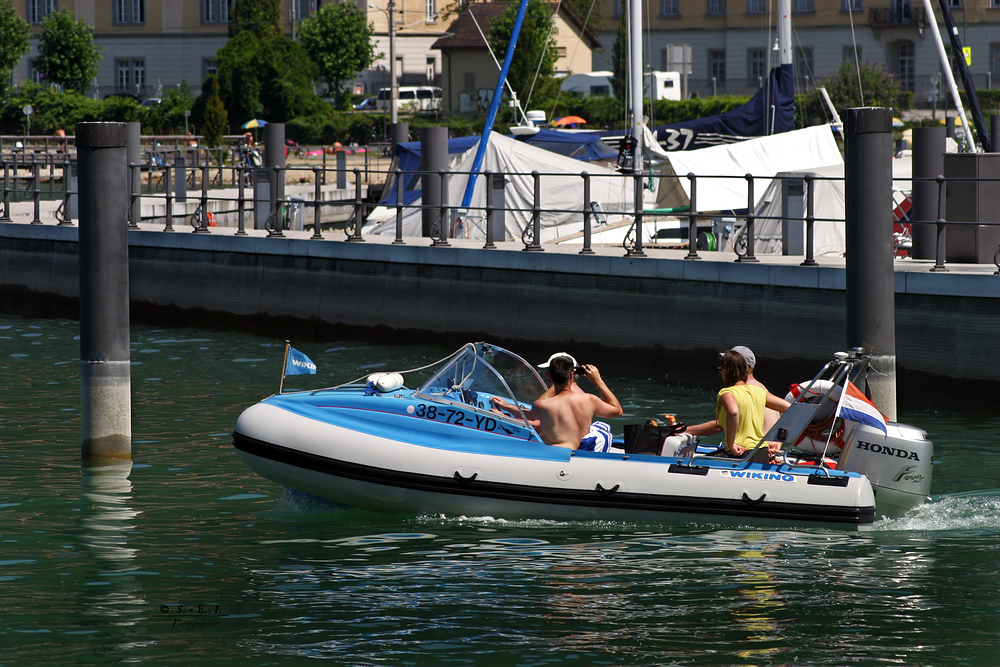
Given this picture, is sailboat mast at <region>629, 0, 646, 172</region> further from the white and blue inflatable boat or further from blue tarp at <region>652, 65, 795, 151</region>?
the white and blue inflatable boat

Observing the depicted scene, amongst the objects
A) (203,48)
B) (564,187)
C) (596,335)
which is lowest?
(596,335)

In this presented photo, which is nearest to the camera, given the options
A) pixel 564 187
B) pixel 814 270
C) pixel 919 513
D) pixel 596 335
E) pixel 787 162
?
pixel 919 513

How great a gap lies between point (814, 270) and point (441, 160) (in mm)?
6101

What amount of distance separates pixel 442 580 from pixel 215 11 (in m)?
68.5

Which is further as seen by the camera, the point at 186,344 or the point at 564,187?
the point at 564,187

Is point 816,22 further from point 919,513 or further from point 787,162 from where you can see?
point 919,513

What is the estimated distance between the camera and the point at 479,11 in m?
69.5

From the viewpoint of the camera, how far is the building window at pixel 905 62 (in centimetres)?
6360

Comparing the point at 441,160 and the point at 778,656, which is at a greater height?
the point at 441,160

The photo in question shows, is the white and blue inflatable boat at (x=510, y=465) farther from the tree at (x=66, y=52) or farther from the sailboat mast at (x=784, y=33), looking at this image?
the tree at (x=66, y=52)

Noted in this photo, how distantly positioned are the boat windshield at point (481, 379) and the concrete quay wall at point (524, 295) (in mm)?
4784


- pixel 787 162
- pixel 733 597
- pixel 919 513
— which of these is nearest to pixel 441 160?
pixel 787 162

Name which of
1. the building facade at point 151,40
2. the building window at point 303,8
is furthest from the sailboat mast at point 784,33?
the building facade at point 151,40

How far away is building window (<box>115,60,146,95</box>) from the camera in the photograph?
7319 cm
